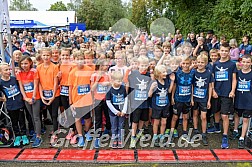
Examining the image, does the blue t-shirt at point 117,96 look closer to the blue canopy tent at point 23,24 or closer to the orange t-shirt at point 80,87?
the orange t-shirt at point 80,87

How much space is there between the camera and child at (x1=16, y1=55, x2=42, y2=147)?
4430 mm

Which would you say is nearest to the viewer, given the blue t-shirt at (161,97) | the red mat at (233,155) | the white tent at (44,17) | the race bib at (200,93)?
the red mat at (233,155)

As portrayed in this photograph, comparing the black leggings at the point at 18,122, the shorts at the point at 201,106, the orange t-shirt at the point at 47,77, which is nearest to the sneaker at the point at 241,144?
the shorts at the point at 201,106

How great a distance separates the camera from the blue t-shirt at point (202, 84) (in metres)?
4.38

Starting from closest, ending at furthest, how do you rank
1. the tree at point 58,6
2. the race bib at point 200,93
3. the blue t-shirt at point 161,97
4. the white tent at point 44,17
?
the blue t-shirt at point 161,97 < the race bib at point 200,93 < the white tent at point 44,17 < the tree at point 58,6

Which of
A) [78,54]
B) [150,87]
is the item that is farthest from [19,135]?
[150,87]

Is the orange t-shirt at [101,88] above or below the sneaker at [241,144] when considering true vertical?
above

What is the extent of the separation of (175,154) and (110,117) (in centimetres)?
118

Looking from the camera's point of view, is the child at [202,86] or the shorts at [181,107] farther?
the shorts at [181,107]

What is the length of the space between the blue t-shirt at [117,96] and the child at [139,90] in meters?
0.15

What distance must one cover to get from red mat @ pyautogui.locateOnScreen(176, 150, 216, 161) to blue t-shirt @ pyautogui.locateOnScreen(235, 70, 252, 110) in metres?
0.94

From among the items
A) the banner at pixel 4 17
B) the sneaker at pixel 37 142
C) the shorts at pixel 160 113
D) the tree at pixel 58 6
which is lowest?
the sneaker at pixel 37 142

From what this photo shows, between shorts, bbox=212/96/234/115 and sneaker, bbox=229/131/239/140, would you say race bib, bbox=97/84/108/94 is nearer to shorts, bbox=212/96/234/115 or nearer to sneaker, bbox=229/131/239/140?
shorts, bbox=212/96/234/115

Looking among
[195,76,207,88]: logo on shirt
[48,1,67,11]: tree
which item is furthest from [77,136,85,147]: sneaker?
[48,1,67,11]: tree
